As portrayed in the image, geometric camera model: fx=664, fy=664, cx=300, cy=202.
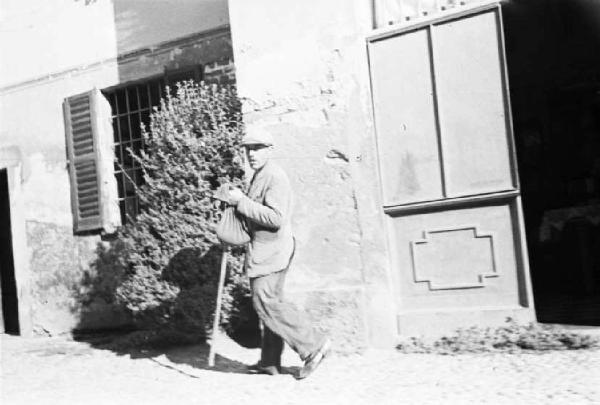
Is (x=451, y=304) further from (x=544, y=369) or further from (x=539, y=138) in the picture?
(x=539, y=138)

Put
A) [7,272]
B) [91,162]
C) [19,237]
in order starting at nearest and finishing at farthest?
1. [91,162]
2. [19,237]
3. [7,272]

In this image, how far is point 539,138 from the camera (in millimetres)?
10172

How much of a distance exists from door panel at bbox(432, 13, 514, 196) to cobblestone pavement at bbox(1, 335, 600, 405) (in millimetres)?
1510

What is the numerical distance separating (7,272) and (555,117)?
28.4 ft

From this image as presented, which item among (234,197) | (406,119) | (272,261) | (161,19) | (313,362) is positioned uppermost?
(161,19)

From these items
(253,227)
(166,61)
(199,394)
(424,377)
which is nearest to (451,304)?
(424,377)

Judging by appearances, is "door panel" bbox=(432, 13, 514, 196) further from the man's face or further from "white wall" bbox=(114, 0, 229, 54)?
"white wall" bbox=(114, 0, 229, 54)

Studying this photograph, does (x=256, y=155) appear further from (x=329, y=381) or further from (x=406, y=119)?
(x=329, y=381)

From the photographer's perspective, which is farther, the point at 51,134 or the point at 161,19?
the point at 51,134

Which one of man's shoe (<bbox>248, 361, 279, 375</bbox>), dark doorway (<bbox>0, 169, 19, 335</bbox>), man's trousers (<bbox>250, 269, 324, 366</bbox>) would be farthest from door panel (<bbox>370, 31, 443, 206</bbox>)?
dark doorway (<bbox>0, 169, 19, 335</bbox>)

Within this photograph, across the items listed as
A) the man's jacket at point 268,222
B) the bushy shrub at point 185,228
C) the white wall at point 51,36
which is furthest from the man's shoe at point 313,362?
the white wall at point 51,36

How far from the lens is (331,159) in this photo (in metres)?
5.86

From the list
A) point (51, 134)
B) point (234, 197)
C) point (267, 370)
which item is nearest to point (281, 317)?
point (267, 370)

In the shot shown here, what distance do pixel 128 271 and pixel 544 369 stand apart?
13.2ft
